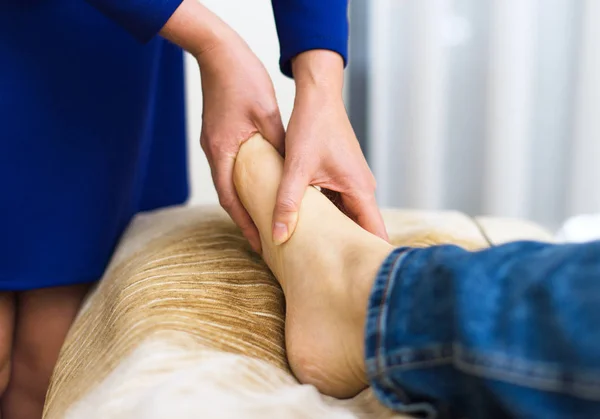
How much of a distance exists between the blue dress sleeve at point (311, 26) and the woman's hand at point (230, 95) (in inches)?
2.5

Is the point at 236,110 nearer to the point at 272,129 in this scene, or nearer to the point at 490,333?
the point at 272,129

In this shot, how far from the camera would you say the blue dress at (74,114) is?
83 centimetres

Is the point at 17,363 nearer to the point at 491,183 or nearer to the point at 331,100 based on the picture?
the point at 331,100

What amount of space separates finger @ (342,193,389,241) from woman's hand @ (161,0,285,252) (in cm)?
11

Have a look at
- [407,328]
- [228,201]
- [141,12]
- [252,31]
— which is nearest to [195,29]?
[141,12]

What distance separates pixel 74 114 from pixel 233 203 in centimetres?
26

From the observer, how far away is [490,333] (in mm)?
431

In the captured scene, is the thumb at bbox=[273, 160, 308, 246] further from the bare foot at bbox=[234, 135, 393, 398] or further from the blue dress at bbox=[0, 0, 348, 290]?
the blue dress at bbox=[0, 0, 348, 290]

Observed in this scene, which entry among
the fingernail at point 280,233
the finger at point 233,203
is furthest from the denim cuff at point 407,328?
the finger at point 233,203

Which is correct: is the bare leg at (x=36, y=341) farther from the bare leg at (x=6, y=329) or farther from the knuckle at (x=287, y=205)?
the knuckle at (x=287, y=205)

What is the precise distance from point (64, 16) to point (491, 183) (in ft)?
4.41

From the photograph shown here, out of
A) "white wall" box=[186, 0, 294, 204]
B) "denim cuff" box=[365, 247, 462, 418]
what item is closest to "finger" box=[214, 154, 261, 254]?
"denim cuff" box=[365, 247, 462, 418]

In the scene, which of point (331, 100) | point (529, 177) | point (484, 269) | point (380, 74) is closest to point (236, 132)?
point (331, 100)

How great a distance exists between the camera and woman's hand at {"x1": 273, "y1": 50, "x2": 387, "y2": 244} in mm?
731
